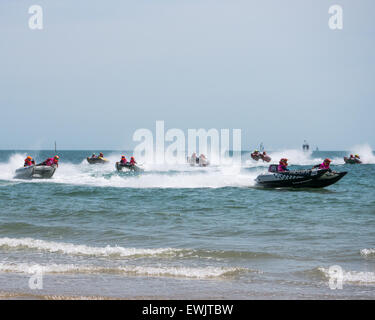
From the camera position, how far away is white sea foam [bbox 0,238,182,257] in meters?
10.4

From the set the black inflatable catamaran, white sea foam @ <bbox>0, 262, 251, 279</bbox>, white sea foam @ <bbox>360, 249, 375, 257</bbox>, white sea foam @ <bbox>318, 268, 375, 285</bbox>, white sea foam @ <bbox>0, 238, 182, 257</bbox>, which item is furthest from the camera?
the black inflatable catamaran

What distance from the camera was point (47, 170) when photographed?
33.0 meters

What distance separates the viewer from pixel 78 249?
424 inches

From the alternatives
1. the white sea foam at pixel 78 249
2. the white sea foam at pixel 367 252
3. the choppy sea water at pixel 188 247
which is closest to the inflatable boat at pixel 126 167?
the choppy sea water at pixel 188 247

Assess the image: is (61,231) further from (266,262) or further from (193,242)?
(266,262)

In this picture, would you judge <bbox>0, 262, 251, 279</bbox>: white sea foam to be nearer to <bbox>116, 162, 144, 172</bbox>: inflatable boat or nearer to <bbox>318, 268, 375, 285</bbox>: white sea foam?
<bbox>318, 268, 375, 285</bbox>: white sea foam

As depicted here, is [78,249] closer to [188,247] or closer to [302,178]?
[188,247]

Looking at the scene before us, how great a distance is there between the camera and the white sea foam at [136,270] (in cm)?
867

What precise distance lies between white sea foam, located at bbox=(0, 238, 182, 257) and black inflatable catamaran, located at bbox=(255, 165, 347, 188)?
1605 cm

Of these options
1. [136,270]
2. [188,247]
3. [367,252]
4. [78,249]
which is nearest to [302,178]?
[367,252]

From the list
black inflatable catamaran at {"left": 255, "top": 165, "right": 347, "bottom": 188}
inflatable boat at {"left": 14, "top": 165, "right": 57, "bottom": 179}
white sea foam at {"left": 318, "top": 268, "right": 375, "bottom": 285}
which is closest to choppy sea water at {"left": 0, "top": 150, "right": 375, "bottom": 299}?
white sea foam at {"left": 318, "top": 268, "right": 375, "bottom": 285}

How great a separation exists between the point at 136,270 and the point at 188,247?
233cm

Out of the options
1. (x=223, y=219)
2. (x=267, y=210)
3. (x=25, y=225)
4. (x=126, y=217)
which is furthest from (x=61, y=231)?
(x=267, y=210)

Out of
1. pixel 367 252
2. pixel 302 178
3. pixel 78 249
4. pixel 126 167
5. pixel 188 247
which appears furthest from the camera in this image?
pixel 126 167
